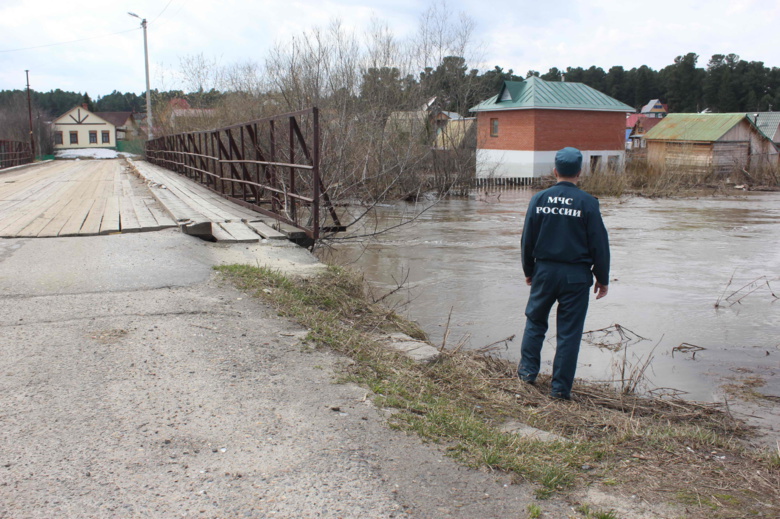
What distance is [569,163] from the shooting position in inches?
176

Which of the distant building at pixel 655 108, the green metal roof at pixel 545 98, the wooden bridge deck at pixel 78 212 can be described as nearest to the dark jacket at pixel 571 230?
the wooden bridge deck at pixel 78 212

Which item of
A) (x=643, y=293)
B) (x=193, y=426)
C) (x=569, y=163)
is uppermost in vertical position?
(x=569, y=163)

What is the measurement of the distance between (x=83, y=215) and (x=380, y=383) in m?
7.34

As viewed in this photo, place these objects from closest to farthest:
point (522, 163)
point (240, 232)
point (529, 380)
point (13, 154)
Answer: point (529, 380)
point (240, 232)
point (13, 154)
point (522, 163)

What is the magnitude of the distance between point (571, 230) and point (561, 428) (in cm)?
135

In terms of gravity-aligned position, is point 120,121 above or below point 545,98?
above

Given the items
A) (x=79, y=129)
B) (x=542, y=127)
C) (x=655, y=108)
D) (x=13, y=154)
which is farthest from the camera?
(x=655, y=108)

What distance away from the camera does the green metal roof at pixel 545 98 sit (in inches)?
1528

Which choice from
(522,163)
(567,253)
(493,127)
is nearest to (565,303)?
(567,253)

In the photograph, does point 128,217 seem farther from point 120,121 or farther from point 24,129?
point 120,121

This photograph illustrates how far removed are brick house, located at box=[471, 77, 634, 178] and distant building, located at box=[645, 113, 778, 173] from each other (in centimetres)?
320

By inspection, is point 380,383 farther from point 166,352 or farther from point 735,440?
point 735,440

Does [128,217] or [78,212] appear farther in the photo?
[78,212]

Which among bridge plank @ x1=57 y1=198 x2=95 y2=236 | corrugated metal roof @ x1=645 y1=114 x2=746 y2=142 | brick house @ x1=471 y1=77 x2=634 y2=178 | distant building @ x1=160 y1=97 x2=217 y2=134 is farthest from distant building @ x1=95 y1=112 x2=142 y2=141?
bridge plank @ x1=57 y1=198 x2=95 y2=236
